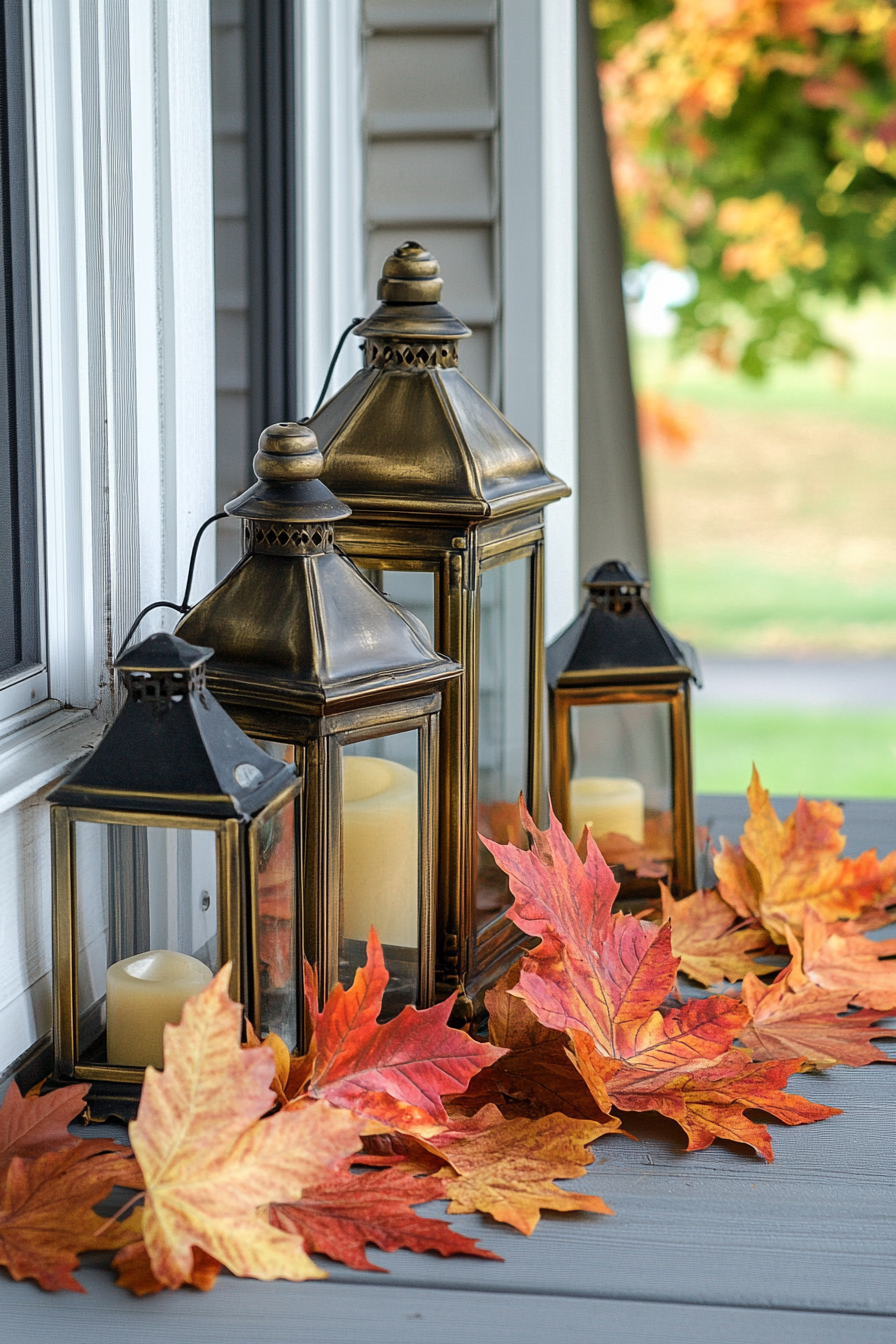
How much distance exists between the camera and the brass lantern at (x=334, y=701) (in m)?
0.77

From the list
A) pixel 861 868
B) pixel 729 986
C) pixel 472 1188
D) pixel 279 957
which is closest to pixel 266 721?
pixel 279 957

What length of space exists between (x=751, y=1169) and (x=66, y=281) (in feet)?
2.29

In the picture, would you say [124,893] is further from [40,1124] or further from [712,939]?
[712,939]

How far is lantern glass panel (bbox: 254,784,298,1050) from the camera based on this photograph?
2.47ft

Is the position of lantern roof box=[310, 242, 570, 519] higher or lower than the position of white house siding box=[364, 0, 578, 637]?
lower

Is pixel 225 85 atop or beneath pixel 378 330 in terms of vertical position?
atop

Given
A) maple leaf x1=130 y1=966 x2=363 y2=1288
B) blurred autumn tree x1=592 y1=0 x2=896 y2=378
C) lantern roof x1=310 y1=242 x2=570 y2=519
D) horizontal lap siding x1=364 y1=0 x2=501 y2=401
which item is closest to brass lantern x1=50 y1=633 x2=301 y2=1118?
maple leaf x1=130 y1=966 x2=363 y2=1288

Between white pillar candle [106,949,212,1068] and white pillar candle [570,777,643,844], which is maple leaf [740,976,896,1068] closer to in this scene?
white pillar candle [570,777,643,844]

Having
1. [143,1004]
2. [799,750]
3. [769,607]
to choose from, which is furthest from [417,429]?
[769,607]

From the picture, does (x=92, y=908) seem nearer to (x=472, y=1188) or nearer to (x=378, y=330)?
(x=472, y=1188)

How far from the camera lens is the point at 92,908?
0.85 meters

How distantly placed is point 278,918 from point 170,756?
12cm

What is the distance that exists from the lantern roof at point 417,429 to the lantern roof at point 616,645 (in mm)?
165

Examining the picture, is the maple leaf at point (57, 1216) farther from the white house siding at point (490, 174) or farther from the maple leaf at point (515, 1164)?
the white house siding at point (490, 174)
